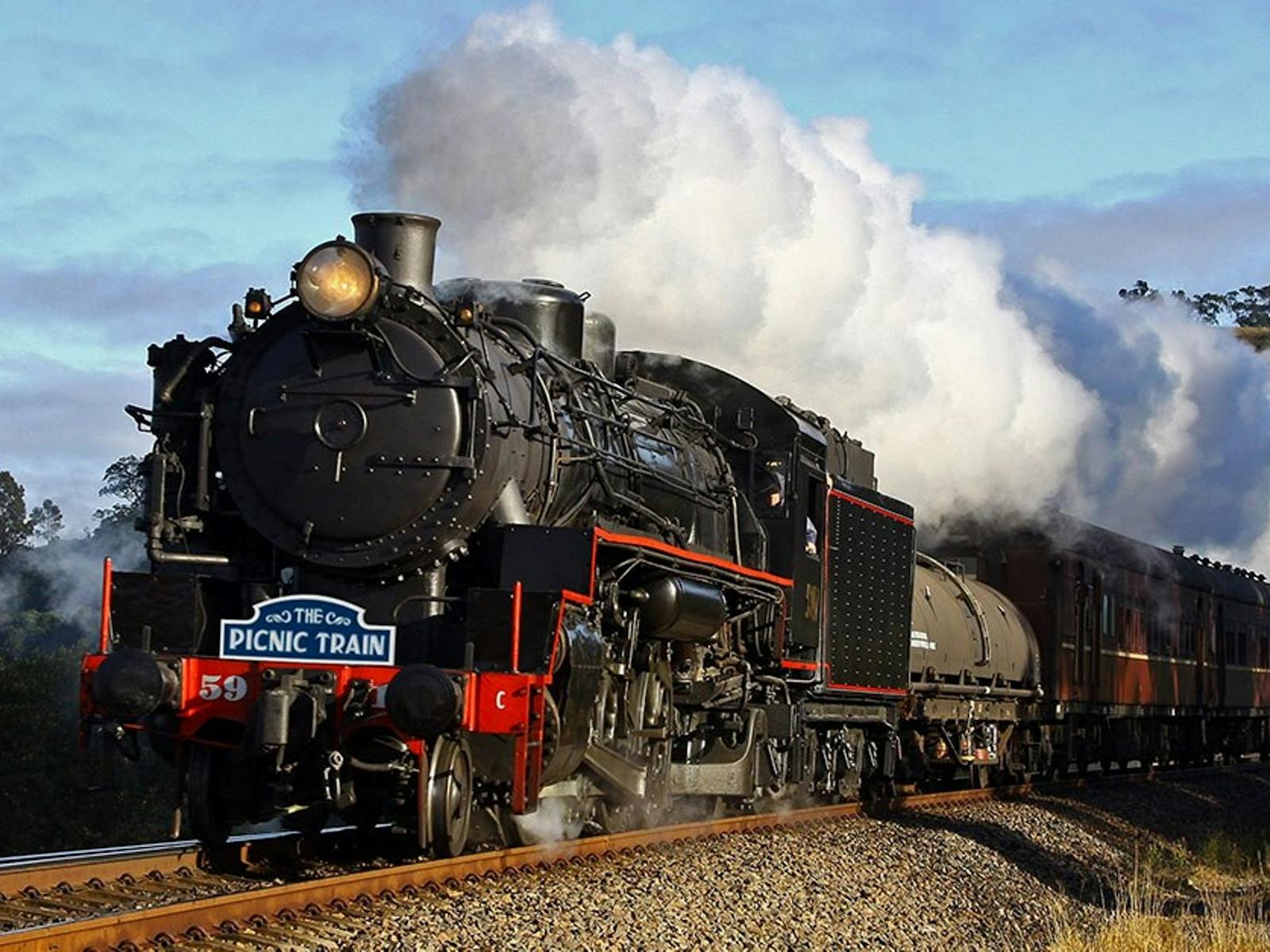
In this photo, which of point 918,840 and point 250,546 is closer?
point 250,546

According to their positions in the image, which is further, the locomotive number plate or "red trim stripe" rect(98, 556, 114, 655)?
"red trim stripe" rect(98, 556, 114, 655)

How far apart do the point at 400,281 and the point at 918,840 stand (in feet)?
19.4

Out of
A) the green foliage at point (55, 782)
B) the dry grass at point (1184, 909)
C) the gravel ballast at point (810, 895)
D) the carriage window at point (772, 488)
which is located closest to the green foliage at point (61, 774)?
the green foliage at point (55, 782)

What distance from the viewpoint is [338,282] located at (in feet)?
32.0

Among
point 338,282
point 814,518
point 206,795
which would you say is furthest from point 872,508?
point 206,795

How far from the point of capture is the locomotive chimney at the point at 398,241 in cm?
1034

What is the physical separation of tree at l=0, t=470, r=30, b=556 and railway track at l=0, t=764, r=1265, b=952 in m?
40.1

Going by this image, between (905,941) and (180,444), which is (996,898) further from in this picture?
(180,444)

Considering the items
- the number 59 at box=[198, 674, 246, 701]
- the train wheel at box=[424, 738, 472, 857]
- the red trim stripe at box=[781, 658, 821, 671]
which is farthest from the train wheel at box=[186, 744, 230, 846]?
the red trim stripe at box=[781, 658, 821, 671]

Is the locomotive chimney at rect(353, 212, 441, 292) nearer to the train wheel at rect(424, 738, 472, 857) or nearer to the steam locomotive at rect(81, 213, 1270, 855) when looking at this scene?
the steam locomotive at rect(81, 213, 1270, 855)

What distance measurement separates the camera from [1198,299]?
114625 mm

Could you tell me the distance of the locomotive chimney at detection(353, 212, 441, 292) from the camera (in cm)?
1034

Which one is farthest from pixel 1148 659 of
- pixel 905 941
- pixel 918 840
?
pixel 905 941

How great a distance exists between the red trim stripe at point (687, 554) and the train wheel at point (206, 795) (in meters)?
2.48
